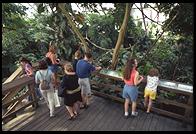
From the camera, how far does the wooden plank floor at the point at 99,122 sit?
5.43m

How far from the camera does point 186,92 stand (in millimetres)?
5258

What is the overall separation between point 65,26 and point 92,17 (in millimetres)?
2522

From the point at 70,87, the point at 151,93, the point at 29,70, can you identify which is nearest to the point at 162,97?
the point at 151,93

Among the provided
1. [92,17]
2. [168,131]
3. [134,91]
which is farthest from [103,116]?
[92,17]

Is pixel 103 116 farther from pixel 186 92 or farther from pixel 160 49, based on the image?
pixel 160 49

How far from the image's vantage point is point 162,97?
22.9 ft

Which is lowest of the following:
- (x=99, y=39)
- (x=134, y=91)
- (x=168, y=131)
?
(x=168, y=131)

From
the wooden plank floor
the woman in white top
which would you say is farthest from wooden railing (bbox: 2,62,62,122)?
the woman in white top

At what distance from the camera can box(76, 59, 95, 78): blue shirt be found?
19.3 feet

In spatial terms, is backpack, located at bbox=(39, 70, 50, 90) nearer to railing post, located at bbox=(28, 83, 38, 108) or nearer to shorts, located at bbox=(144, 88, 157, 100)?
railing post, located at bbox=(28, 83, 38, 108)

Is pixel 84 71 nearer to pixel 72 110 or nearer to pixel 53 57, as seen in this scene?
pixel 72 110

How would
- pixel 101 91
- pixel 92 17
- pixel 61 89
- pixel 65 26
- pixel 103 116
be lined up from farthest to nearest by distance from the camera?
pixel 92 17 < pixel 65 26 < pixel 101 91 < pixel 103 116 < pixel 61 89

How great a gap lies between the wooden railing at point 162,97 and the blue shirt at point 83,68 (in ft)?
2.34

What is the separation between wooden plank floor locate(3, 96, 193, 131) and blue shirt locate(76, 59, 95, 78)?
913 mm
